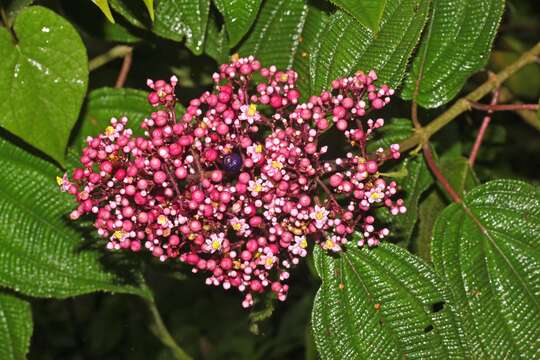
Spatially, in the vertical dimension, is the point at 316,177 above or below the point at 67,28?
below

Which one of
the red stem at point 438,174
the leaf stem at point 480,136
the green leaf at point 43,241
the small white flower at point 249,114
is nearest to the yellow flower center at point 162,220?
the small white flower at point 249,114

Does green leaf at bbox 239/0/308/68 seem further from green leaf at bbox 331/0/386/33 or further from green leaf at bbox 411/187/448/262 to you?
green leaf at bbox 411/187/448/262

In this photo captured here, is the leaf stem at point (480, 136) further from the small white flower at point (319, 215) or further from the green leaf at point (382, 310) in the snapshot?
the small white flower at point (319, 215)

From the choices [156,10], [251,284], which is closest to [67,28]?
[156,10]

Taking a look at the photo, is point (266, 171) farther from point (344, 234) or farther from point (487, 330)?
point (487, 330)

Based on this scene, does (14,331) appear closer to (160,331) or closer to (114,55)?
(160,331)

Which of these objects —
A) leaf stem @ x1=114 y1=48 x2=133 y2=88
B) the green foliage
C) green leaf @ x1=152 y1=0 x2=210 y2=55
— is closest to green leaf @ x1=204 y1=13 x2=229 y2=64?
the green foliage

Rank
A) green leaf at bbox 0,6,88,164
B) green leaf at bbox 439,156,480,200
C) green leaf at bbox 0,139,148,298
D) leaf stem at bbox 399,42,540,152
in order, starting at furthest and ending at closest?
1. green leaf at bbox 439,156,480,200
2. leaf stem at bbox 399,42,540,152
3. green leaf at bbox 0,139,148,298
4. green leaf at bbox 0,6,88,164
